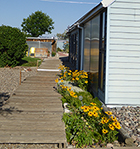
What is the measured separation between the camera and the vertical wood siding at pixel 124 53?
20.7ft

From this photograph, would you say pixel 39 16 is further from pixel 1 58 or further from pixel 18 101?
pixel 18 101

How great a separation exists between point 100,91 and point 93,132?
2502 mm

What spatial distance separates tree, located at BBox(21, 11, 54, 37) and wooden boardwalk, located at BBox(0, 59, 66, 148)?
198ft

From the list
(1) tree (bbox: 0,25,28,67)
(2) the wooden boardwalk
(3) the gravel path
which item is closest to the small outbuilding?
(2) the wooden boardwalk

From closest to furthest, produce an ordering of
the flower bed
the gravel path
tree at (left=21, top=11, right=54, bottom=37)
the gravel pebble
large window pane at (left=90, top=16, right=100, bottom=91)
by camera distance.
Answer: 1. the flower bed
2. the gravel pebble
3. large window pane at (left=90, top=16, right=100, bottom=91)
4. the gravel path
5. tree at (left=21, top=11, right=54, bottom=37)

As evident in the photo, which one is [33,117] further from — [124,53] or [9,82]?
[9,82]

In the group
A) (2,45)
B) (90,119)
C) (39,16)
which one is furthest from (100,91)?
(39,16)

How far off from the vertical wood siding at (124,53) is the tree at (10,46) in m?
10.4

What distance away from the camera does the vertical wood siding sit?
630 centimetres

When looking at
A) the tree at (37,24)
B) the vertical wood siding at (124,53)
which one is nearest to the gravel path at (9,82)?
the vertical wood siding at (124,53)

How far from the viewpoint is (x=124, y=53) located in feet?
21.1

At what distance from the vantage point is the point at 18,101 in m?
7.06

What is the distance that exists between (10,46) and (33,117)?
411 inches

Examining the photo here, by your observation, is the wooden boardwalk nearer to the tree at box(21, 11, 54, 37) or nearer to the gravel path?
the gravel path
